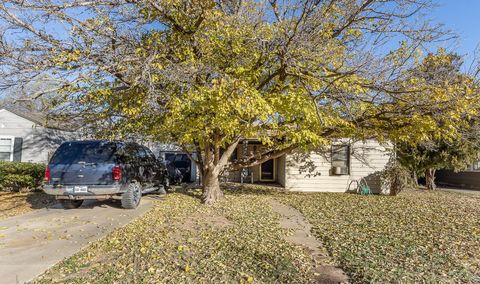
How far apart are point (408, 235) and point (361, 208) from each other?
11.0 feet

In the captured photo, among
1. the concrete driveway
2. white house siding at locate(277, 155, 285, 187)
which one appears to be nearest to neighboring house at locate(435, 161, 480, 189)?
white house siding at locate(277, 155, 285, 187)

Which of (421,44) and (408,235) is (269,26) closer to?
(421,44)

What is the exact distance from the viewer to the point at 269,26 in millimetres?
7484

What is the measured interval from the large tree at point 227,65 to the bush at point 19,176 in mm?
4711

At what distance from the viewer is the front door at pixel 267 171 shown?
17844 millimetres

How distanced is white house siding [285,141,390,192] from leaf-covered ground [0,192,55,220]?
9.38 metres

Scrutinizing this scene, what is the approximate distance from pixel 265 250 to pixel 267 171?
1311cm

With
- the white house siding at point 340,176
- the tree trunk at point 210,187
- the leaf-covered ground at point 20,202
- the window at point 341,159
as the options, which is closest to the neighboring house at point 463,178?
the white house siding at point 340,176

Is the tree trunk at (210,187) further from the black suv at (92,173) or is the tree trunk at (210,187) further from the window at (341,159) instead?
the window at (341,159)

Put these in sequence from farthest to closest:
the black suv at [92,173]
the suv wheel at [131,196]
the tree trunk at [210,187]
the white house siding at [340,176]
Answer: the white house siding at [340,176], the tree trunk at [210,187], the suv wheel at [131,196], the black suv at [92,173]

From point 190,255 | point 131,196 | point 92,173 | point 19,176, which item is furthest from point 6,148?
point 190,255

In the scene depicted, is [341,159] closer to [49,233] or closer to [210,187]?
[210,187]

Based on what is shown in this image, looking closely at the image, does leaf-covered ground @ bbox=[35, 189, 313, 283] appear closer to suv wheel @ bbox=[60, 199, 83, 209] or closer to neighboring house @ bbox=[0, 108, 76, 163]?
suv wheel @ bbox=[60, 199, 83, 209]

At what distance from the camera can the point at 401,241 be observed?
18.0ft
